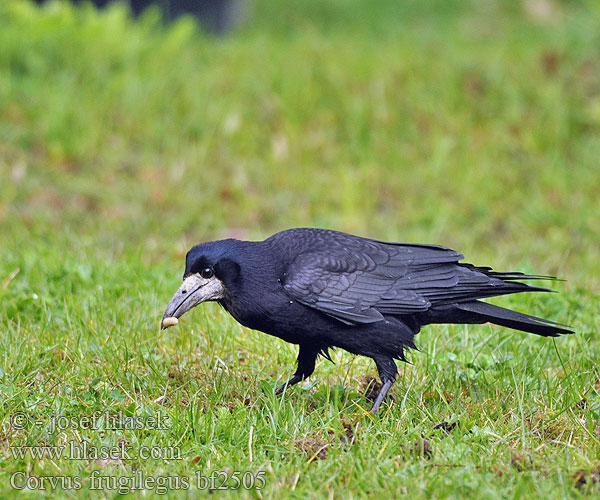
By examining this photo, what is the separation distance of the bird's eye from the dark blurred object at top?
6.98 m

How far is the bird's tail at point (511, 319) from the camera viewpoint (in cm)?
397

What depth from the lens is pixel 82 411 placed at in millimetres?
3668

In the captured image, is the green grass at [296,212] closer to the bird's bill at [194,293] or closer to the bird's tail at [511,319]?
the bird's tail at [511,319]

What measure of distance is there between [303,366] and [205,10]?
7447 millimetres

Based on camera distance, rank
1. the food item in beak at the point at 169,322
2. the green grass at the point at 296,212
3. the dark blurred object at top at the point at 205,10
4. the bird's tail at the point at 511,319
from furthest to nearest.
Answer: the dark blurred object at top at the point at 205,10 < the bird's tail at the point at 511,319 < the food item in beak at the point at 169,322 < the green grass at the point at 296,212

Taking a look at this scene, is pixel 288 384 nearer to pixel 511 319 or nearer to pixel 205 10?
pixel 511 319

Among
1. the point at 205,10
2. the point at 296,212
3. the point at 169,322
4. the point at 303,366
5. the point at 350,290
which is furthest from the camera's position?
the point at 205,10

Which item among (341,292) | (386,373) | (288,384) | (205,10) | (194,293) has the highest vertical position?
Result: (205,10)

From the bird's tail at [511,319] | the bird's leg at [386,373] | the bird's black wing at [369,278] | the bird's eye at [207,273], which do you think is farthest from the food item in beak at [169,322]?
the bird's tail at [511,319]

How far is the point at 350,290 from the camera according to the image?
3.96 m

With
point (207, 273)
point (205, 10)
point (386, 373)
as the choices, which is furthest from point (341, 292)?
point (205, 10)

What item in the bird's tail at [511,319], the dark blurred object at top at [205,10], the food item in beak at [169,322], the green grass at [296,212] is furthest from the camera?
the dark blurred object at top at [205,10]

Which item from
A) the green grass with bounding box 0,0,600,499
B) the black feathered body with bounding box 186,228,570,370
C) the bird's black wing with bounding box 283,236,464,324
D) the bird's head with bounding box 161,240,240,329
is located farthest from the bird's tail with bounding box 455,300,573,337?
the bird's head with bounding box 161,240,240,329

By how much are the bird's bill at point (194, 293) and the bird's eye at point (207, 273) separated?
0.5 inches
